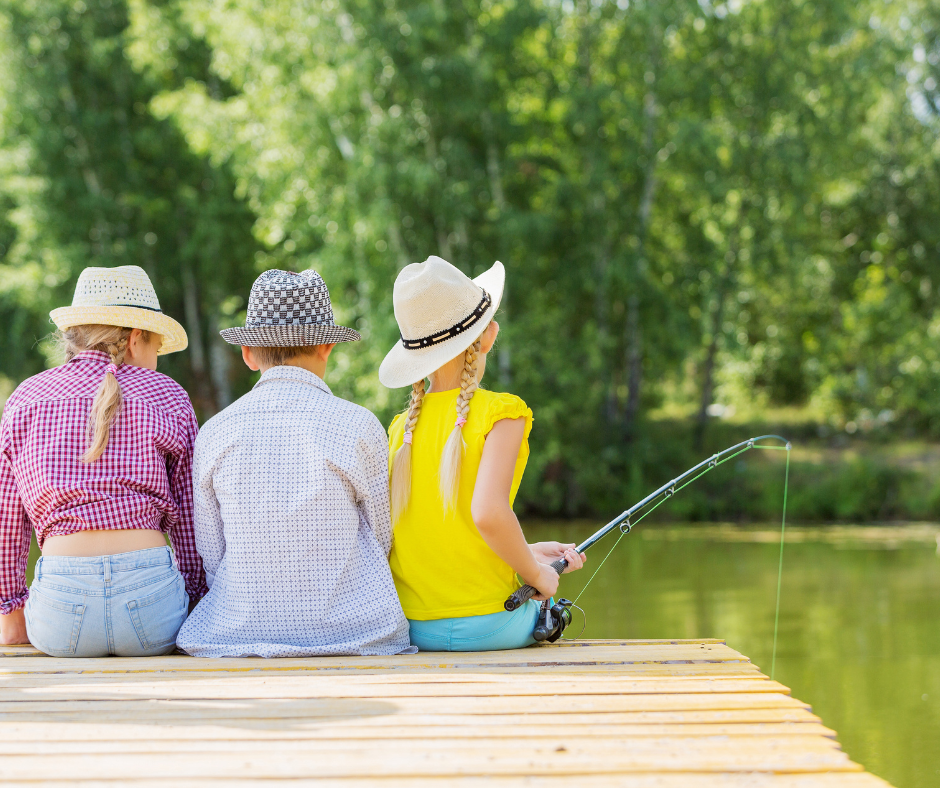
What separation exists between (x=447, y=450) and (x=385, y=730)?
783mm

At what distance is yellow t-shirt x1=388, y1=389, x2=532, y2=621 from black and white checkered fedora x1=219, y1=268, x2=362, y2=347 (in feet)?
1.13

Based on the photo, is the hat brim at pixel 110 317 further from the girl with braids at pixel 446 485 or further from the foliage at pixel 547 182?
Result: the foliage at pixel 547 182

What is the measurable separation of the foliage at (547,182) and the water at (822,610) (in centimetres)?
184

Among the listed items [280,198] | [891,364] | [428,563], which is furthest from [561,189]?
[428,563]

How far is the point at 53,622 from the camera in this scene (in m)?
2.59

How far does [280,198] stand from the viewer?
472 inches

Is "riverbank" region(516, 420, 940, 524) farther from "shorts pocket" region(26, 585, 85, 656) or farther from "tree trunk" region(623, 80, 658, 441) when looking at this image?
"shorts pocket" region(26, 585, 85, 656)

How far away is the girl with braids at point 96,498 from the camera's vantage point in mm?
2562

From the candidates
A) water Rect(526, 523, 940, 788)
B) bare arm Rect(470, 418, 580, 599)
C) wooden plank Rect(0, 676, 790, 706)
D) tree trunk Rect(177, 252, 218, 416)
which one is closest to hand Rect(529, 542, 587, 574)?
bare arm Rect(470, 418, 580, 599)

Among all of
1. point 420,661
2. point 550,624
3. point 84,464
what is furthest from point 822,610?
point 84,464

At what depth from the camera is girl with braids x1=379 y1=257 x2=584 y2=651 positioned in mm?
2582

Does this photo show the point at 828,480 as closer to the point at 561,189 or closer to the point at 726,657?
the point at 561,189

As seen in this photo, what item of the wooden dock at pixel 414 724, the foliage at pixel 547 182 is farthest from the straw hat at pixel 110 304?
the foliage at pixel 547 182

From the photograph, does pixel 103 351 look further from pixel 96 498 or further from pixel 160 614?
pixel 160 614
